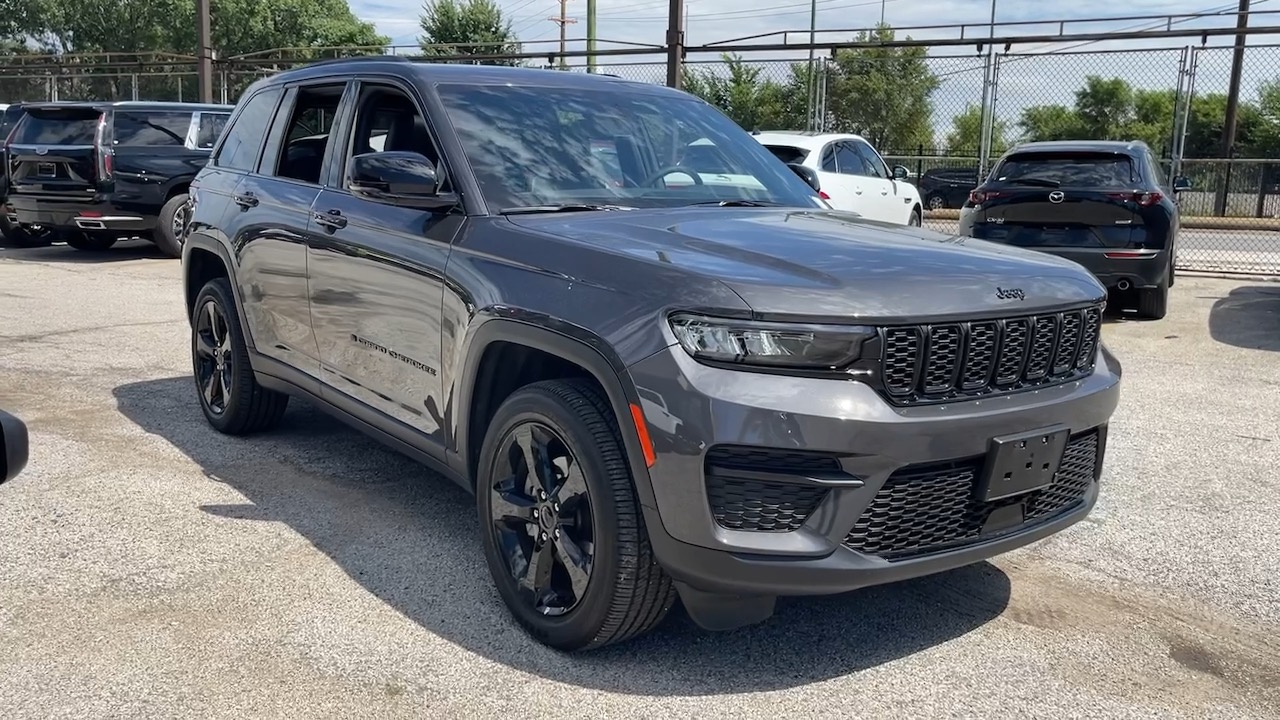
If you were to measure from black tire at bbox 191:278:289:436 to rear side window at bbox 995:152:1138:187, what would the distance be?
23.3 feet

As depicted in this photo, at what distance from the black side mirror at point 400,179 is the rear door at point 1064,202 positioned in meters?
7.11

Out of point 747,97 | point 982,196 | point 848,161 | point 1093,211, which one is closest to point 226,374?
point 982,196

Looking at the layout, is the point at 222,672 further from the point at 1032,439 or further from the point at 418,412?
the point at 1032,439

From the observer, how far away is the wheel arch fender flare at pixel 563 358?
2.95 m

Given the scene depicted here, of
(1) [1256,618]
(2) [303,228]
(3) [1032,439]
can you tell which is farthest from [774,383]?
(2) [303,228]

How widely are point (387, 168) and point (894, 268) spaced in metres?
1.68

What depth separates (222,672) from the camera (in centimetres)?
320

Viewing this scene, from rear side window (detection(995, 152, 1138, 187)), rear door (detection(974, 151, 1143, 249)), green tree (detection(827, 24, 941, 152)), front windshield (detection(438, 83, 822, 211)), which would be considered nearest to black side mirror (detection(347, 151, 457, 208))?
front windshield (detection(438, 83, 822, 211))

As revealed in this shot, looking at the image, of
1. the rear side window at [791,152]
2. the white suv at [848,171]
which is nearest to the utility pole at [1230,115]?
the white suv at [848,171]

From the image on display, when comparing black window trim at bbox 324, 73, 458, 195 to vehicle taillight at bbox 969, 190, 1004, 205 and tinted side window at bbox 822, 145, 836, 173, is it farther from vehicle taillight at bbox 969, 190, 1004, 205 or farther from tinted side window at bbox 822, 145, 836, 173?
tinted side window at bbox 822, 145, 836, 173

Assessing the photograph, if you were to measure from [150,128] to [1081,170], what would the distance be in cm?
1059

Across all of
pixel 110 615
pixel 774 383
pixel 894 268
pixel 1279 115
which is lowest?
pixel 110 615

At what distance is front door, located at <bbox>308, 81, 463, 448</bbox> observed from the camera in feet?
12.7

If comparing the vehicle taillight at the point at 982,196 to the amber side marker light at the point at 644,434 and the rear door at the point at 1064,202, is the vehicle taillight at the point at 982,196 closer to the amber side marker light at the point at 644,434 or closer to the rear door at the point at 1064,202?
the rear door at the point at 1064,202
